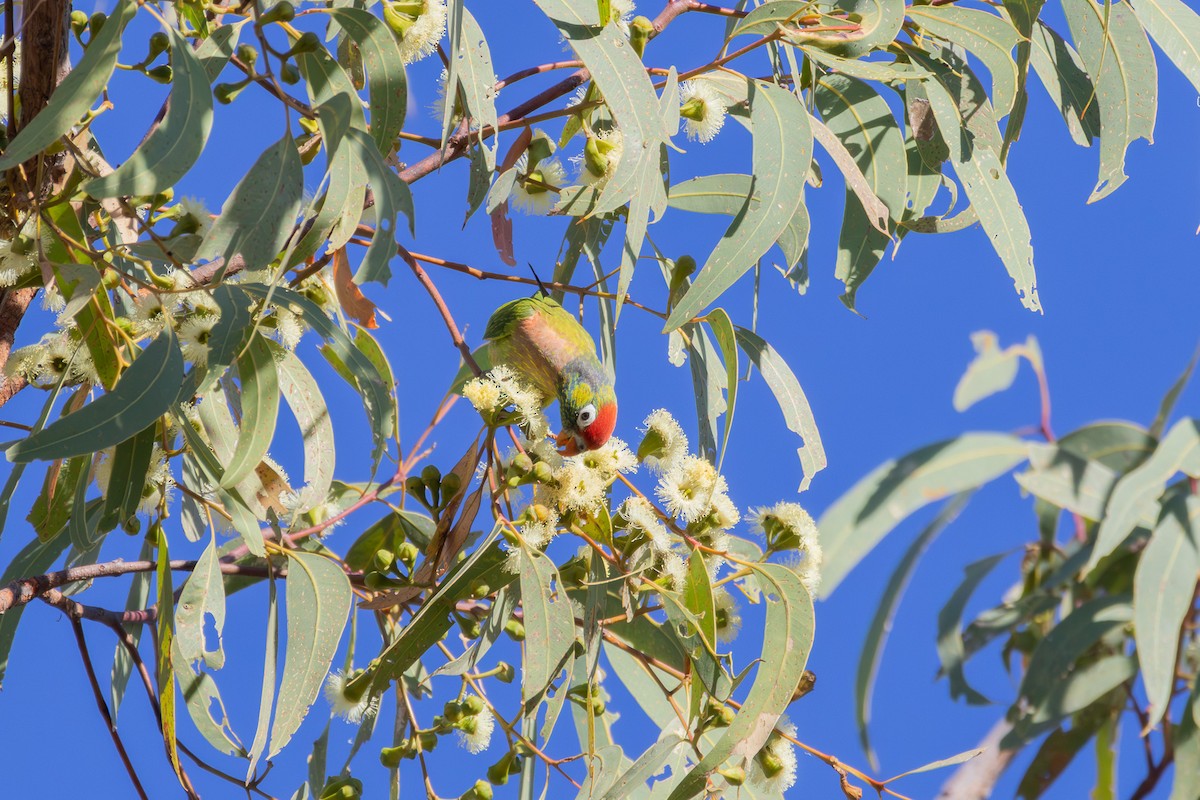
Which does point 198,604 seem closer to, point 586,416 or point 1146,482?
point 586,416

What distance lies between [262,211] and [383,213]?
0.44ft

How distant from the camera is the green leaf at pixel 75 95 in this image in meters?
1.18

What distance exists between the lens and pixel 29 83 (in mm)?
1500

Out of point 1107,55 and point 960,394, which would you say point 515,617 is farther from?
point 1107,55

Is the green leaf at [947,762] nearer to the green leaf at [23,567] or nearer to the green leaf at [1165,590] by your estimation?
the green leaf at [1165,590]

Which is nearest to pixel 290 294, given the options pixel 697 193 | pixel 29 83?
pixel 29 83

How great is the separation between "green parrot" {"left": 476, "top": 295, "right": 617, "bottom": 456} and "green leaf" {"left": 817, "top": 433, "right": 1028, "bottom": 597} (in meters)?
0.96

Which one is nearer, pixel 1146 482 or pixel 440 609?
pixel 1146 482

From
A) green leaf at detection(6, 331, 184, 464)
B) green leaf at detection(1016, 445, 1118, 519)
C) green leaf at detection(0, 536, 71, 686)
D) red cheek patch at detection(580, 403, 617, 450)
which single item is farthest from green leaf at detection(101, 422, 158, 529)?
green leaf at detection(1016, 445, 1118, 519)

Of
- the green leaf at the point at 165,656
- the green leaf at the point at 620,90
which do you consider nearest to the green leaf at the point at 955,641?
the green leaf at the point at 620,90

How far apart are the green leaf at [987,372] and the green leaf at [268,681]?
913mm

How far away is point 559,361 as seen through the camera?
2.18m

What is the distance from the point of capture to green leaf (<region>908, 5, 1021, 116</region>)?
175 centimetres

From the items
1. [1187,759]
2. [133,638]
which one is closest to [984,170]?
[1187,759]
